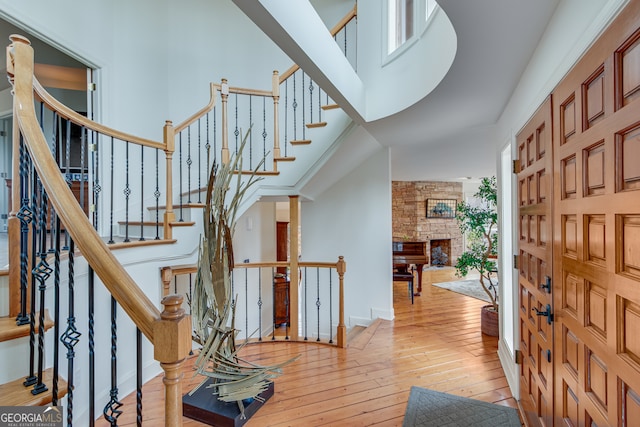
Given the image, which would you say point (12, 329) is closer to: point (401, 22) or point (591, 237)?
point (591, 237)

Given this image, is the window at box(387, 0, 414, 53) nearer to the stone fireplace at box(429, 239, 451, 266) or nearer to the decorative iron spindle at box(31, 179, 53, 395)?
the decorative iron spindle at box(31, 179, 53, 395)

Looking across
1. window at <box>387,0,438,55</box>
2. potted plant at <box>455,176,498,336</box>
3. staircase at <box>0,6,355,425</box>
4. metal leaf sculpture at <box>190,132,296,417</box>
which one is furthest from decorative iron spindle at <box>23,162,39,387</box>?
potted plant at <box>455,176,498,336</box>

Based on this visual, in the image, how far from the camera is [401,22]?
279 cm

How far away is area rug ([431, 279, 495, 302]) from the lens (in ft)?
17.5

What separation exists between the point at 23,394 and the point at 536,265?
94.9 inches

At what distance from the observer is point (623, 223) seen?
0.92m

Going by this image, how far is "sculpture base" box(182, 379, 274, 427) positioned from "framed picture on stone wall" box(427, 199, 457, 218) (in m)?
7.02

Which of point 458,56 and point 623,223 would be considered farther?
point 458,56

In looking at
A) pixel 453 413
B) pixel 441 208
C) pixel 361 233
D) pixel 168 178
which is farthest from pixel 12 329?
pixel 441 208

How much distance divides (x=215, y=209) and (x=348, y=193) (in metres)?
2.67

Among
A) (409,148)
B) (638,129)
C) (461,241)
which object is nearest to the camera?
(638,129)

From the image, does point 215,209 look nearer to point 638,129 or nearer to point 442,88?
point 442,88

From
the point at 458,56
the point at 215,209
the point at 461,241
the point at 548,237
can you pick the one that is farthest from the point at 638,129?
the point at 461,241

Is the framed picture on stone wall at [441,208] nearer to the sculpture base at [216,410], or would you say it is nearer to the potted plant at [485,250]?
the potted plant at [485,250]
